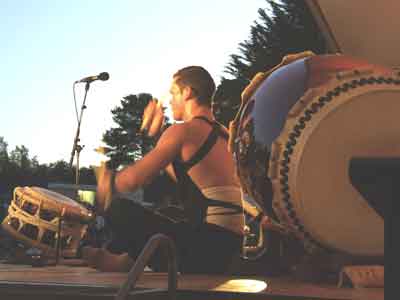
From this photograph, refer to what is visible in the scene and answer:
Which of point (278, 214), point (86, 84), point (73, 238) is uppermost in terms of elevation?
point (86, 84)

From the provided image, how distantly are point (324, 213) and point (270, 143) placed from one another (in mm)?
506

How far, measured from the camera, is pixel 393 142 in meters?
2.05

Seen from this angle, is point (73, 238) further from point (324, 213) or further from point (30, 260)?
point (324, 213)

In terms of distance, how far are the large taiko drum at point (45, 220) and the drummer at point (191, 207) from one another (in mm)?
2683

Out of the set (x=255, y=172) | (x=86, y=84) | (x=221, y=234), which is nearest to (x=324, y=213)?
(x=255, y=172)

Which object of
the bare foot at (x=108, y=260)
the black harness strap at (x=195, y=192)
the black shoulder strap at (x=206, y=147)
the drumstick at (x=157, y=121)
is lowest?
the bare foot at (x=108, y=260)

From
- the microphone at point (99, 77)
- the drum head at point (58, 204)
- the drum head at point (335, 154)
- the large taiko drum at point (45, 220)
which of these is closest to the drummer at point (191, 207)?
the drum head at point (335, 154)

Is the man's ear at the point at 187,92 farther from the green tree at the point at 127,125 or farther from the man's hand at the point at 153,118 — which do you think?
the green tree at the point at 127,125

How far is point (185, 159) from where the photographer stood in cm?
335

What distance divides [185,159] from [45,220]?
3.12m

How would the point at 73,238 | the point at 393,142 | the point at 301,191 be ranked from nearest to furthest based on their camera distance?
1. the point at 393,142
2. the point at 301,191
3. the point at 73,238

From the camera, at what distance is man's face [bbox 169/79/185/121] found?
3650 mm

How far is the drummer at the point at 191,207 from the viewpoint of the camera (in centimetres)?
327

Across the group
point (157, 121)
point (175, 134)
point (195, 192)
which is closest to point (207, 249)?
point (195, 192)
